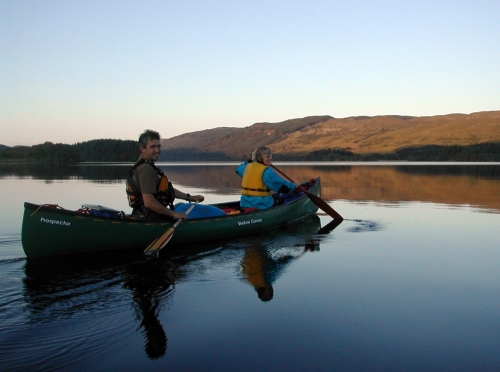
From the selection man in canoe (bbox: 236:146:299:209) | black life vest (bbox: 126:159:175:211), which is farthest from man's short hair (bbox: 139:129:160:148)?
man in canoe (bbox: 236:146:299:209)

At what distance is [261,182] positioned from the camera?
1042cm

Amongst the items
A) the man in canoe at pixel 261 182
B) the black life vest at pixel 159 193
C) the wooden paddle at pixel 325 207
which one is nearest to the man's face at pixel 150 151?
the black life vest at pixel 159 193

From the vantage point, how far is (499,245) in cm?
809

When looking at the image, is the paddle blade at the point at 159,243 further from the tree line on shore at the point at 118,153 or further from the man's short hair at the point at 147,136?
the tree line on shore at the point at 118,153

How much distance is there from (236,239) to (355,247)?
238 cm

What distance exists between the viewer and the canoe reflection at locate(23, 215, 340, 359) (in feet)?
13.5

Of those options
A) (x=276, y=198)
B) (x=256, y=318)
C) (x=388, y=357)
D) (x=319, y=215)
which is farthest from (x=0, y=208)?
(x=388, y=357)

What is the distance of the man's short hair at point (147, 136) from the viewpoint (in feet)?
23.1

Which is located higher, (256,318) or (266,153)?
(266,153)

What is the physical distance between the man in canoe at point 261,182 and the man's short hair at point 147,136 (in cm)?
351

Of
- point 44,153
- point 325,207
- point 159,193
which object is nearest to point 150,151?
point 159,193

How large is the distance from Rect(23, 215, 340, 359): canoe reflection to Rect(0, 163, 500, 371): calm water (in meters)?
0.02

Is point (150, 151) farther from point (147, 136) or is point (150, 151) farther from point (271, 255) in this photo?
point (271, 255)

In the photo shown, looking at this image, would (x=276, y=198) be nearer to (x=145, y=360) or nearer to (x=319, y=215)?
(x=319, y=215)
